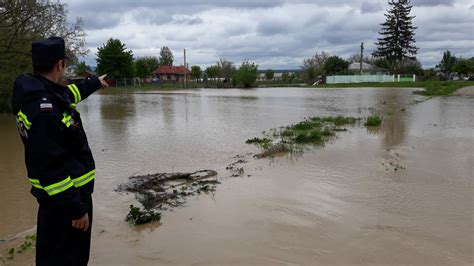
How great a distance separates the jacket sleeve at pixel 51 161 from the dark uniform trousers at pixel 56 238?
166mm

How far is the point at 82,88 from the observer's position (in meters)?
3.38

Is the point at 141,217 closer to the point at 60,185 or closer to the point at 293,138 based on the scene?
the point at 60,185

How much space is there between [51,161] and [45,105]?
0.37 m

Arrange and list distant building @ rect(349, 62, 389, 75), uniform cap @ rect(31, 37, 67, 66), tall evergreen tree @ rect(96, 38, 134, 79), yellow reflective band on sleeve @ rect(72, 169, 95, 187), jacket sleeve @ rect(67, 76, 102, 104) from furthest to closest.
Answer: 1. distant building @ rect(349, 62, 389, 75)
2. tall evergreen tree @ rect(96, 38, 134, 79)
3. jacket sleeve @ rect(67, 76, 102, 104)
4. yellow reflective band on sleeve @ rect(72, 169, 95, 187)
5. uniform cap @ rect(31, 37, 67, 66)

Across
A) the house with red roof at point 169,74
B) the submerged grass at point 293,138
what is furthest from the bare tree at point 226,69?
the submerged grass at point 293,138

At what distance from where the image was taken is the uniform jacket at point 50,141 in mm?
2650

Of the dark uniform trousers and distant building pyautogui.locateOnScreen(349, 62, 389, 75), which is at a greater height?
distant building pyautogui.locateOnScreen(349, 62, 389, 75)

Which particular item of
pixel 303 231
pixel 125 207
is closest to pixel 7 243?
pixel 125 207

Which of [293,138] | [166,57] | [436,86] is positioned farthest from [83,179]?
[166,57]

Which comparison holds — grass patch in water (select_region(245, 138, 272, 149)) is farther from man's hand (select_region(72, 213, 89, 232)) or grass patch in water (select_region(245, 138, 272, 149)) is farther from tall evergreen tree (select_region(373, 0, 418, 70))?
tall evergreen tree (select_region(373, 0, 418, 70))

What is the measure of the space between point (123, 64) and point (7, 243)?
68.8 m

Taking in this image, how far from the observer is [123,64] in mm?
70375

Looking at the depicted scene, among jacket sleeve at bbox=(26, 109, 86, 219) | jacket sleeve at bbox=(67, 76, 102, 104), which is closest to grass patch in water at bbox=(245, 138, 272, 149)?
jacket sleeve at bbox=(67, 76, 102, 104)

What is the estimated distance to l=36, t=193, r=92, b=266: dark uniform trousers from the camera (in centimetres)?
289
